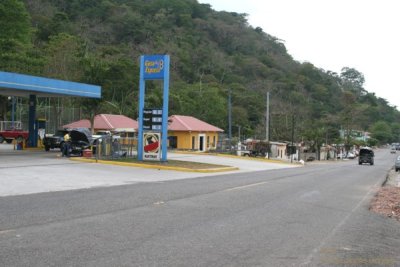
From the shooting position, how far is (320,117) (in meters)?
125

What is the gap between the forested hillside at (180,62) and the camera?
5997 cm

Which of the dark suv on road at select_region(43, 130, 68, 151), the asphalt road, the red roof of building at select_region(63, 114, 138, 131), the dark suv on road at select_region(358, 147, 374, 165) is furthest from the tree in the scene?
the asphalt road

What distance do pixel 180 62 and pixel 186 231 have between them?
91963 mm

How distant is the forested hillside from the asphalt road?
4157 cm

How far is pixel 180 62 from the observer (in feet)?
327

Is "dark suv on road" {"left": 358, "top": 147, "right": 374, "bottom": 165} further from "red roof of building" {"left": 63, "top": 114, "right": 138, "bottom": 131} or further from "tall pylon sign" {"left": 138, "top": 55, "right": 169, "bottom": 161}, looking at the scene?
"tall pylon sign" {"left": 138, "top": 55, "right": 169, "bottom": 161}

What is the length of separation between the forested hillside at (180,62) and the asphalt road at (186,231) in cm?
4157

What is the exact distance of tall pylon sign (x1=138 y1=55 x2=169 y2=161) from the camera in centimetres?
2851

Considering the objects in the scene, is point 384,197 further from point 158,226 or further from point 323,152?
point 323,152

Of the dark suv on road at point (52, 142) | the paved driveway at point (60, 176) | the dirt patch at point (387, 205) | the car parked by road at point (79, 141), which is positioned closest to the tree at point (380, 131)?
the dark suv on road at point (52, 142)

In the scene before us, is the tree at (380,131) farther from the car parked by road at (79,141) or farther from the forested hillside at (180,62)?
the car parked by road at (79,141)

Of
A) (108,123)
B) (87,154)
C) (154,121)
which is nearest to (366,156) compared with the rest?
(108,123)

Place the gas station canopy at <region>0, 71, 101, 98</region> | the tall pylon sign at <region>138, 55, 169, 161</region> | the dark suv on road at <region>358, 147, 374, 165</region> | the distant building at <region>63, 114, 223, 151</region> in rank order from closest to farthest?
the tall pylon sign at <region>138, 55, 169, 161</region> → the gas station canopy at <region>0, 71, 101, 98</region> → the distant building at <region>63, 114, 223, 151</region> → the dark suv on road at <region>358, 147, 374, 165</region>

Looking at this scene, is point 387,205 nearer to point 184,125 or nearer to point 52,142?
point 52,142
